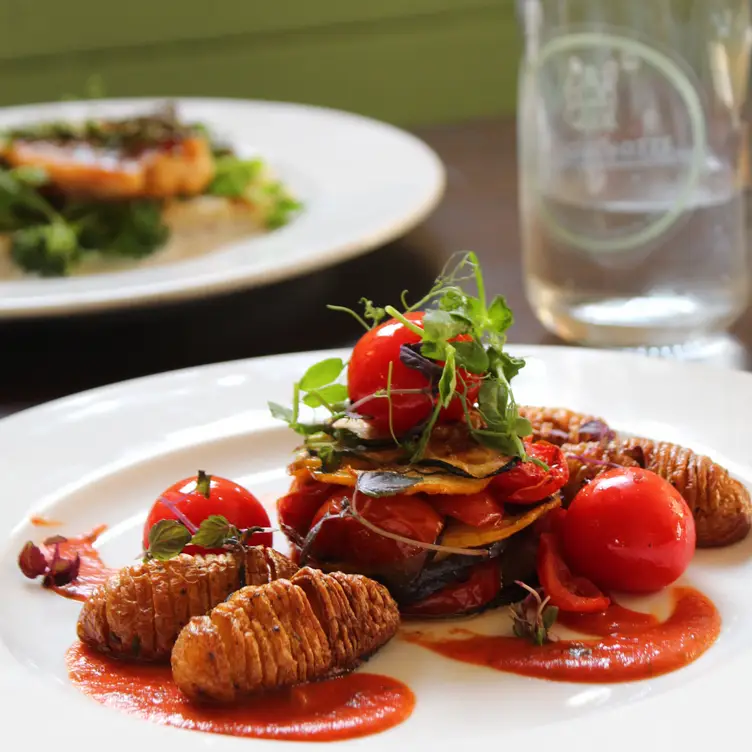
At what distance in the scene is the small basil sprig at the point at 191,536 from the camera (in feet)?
4.94

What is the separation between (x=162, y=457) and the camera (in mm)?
1930

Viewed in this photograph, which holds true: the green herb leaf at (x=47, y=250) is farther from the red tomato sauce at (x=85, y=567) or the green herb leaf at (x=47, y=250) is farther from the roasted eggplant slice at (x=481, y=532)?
the roasted eggplant slice at (x=481, y=532)

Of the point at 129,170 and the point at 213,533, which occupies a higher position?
the point at 129,170

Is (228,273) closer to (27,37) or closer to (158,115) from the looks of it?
(158,115)

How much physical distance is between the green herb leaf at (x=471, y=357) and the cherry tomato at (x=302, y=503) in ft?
0.80

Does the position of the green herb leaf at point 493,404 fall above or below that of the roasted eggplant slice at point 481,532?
above

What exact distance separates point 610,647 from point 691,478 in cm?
34

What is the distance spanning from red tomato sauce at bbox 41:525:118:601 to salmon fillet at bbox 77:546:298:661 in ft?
0.32

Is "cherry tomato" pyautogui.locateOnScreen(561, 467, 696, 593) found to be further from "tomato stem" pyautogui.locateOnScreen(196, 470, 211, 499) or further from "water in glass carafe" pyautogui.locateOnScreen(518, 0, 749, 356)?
"water in glass carafe" pyautogui.locateOnScreen(518, 0, 749, 356)

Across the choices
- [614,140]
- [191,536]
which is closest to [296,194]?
[614,140]

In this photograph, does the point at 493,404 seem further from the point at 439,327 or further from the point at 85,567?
the point at 85,567

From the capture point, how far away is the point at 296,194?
11.3ft

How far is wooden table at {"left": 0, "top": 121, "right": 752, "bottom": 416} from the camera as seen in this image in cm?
245

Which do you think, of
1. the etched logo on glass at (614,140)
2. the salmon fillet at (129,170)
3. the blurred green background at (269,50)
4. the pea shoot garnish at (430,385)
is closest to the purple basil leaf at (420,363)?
the pea shoot garnish at (430,385)
